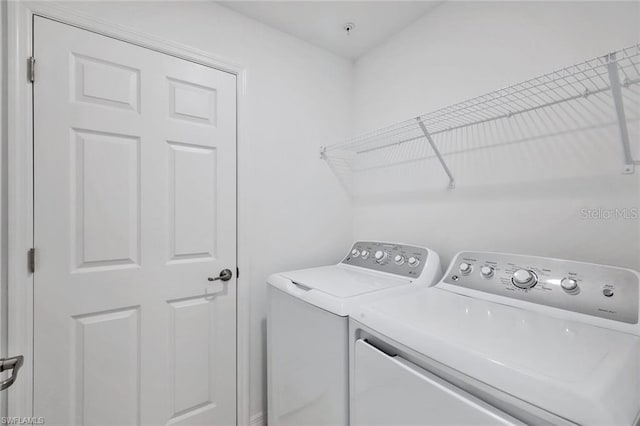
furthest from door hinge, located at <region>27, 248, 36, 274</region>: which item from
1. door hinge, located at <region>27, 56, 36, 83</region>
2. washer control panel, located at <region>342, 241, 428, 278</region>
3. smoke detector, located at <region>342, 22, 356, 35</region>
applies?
smoke detector, located at <region>342, 22, 356, 35</region>

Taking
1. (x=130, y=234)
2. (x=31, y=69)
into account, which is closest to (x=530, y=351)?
(x=130, y=234)

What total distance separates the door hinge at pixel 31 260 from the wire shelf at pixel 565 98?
174 centimetres

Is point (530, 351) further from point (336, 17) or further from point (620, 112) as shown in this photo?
point (336, 17)

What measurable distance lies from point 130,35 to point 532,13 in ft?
6.18

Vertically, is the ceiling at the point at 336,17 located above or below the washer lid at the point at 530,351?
above

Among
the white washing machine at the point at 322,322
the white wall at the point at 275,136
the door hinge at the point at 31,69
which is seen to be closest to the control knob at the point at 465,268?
the white washing machine at the point at 322,322

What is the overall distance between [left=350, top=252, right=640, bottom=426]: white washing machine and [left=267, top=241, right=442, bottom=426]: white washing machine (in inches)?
3.3

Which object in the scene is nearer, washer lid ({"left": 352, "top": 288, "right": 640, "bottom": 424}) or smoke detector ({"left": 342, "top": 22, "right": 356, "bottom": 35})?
washer lid ({"left": 352, "top": 288, "right": 640, "bottom": 424})

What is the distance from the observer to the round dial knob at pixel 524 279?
1.08 metres

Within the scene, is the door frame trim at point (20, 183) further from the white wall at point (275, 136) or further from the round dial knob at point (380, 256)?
the round dial knob at point (380, 256)

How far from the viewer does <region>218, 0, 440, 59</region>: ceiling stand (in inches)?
65.0

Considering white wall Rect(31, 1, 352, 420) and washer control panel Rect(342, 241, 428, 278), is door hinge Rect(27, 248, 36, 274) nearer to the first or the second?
white wall Rect(31, 1, 352, 420)

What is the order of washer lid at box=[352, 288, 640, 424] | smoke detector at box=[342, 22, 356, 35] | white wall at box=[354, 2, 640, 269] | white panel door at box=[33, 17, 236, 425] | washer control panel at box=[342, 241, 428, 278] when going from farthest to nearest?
1. smoke detector at box=[342, 22, 356, 35]
2. washer control panel at box=[342, 241, 428, 278]
3. white panel door at box=[33, 17, 236, 425]
4. white wall at box=[354, 2, 640, 269]
5. washer lid at box=[352, 288, 640, 424]

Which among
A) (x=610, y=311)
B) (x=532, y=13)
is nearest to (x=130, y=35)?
(x=532, y=13)
